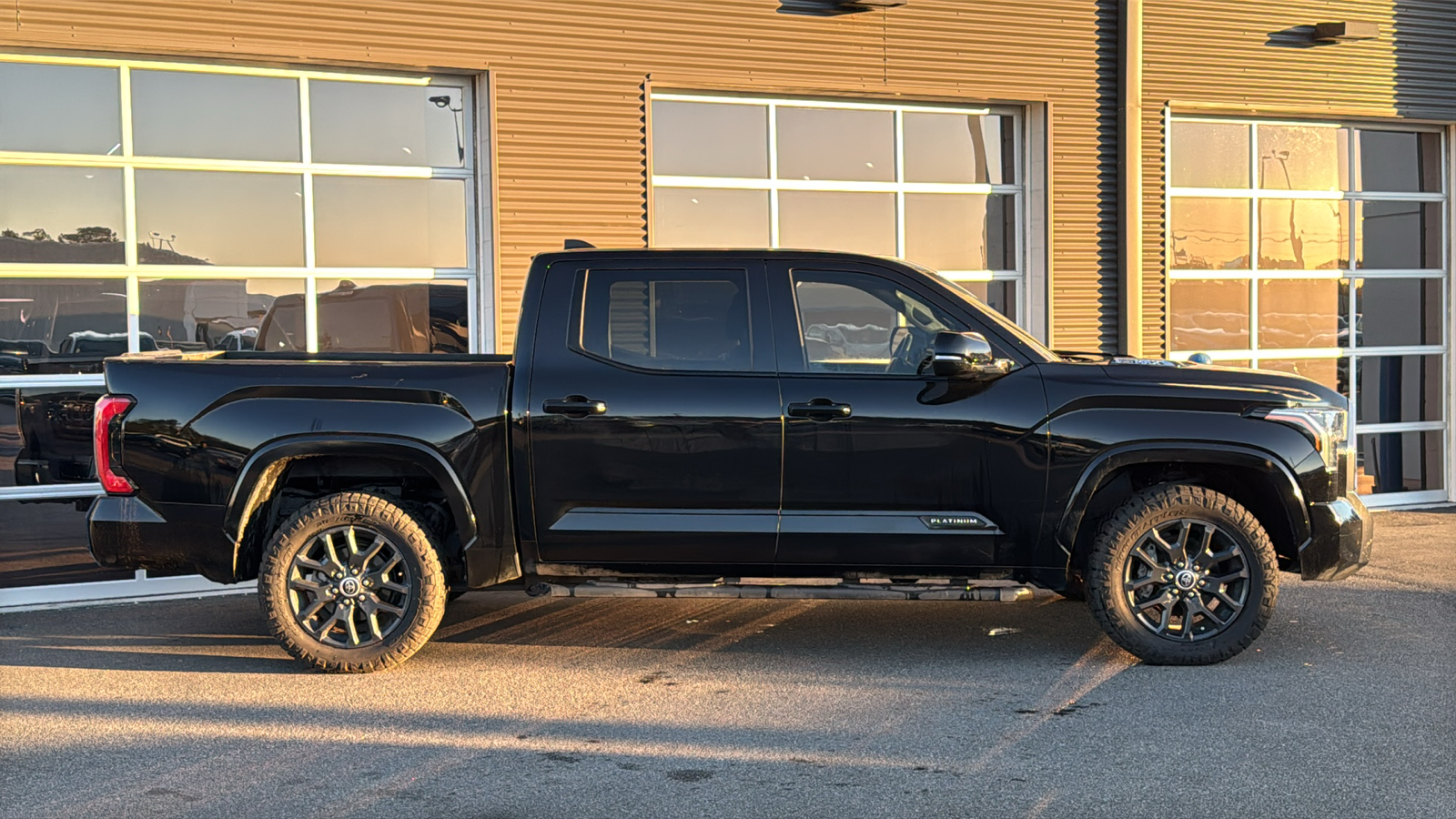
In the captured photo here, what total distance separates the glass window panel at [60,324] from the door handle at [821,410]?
472 centimetres

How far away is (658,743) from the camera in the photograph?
540 centimetres

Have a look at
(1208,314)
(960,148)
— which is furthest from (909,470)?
(1208,314)

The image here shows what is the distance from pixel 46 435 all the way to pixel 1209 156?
917 centimetres

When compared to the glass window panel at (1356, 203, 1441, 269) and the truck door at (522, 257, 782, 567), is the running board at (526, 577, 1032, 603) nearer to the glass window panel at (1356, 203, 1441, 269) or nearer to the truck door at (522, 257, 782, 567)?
the truck door at (522, 257, 782, 567)

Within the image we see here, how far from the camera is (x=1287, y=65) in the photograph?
1178 cm

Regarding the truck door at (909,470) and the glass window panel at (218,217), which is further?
the glass window panel at (218,217)

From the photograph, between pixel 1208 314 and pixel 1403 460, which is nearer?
pixel 1208 314

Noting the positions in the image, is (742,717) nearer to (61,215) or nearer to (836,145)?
(61,215)

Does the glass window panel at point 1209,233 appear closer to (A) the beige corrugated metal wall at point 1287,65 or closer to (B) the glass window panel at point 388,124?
(A) the beige corrugated metal wall at point 1287,65

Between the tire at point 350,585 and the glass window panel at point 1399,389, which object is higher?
the glass window panel at point 1399,389

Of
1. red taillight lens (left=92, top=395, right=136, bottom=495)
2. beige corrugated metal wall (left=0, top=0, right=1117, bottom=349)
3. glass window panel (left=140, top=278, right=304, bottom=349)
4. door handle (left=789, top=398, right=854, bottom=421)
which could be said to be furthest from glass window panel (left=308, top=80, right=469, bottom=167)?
door handle (left=789, top=398, right=854, bottom=421)

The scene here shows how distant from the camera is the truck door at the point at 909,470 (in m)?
6.54

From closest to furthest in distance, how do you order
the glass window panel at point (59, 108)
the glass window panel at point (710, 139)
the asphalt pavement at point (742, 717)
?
the asphalt pavement at point (742, 717) < the glass window panel at point (59, 108) < the glass window panel at point (710, 139)

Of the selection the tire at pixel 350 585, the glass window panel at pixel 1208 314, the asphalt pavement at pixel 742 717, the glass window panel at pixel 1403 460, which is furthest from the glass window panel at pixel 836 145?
the glass window panel at pixel 1403 460
